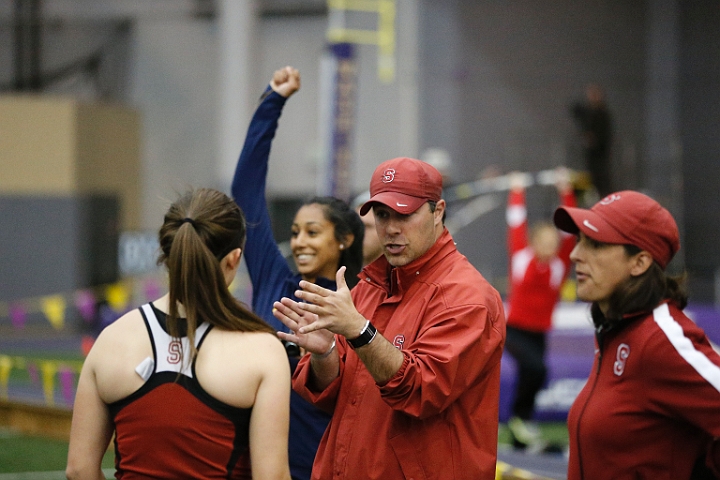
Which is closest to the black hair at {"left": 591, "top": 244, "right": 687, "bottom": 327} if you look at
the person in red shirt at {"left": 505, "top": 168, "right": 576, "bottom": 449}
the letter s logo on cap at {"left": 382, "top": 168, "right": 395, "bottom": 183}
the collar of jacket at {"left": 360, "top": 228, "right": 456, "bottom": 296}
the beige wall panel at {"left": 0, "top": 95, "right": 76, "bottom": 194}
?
the collar of jacket at {"left": 360, "top": 228, "right": 456, "bottom": 296}

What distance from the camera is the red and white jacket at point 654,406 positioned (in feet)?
9.77

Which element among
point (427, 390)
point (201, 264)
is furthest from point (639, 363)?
point (201, 264)

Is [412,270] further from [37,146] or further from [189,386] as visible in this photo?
[37,146]

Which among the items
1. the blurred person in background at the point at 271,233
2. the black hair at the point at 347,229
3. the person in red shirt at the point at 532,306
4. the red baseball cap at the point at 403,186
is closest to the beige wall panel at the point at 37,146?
the person in red shirt at the point at 532,306

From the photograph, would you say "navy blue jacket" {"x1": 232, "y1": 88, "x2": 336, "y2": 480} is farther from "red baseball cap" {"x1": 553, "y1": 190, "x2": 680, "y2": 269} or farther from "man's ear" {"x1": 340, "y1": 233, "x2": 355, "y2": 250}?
"red baseball cap" {"x1": 553, "y1": 190, "x2": 680, "y2": 269}

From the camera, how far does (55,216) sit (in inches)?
794

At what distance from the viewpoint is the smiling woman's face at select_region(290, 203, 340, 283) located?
4.27m

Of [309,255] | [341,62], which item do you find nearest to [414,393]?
[309,255]

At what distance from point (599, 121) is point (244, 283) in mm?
7053

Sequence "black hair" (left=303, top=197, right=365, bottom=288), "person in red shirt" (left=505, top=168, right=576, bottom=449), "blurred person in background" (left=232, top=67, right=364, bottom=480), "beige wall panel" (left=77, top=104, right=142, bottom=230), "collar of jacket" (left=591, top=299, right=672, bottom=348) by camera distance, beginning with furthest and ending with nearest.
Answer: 1. "beige wall panel" (left=77, top=104, right=142, bottom=230)
2. "person in red shirt" (left=505, top=168, right=576, bottom=449)
3. "black hair" (left=303, top=197, right=365, bottom=288)
4. "blurred person in background" (left=232, top=67, right=364, bottom=480)
5. "collar of jacket" (left=591, top=299, right=672, bottom=348)

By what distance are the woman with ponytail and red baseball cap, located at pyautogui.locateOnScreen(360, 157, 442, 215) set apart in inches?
21.2

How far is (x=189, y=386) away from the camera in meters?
2.76

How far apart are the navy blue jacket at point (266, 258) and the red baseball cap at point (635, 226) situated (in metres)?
1.32

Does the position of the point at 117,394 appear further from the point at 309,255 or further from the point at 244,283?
the point at 244,283
